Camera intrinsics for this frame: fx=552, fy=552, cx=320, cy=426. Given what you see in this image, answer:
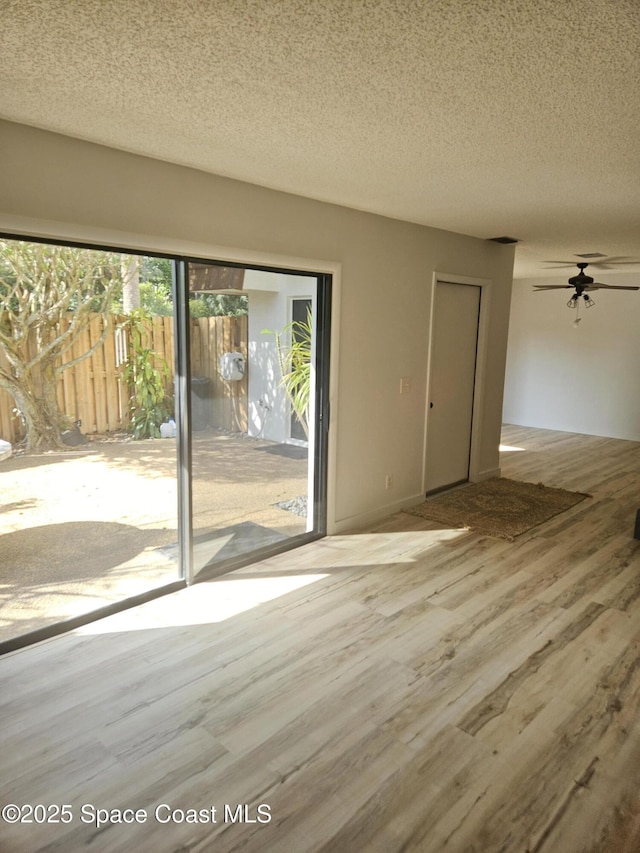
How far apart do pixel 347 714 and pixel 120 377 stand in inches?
97.0

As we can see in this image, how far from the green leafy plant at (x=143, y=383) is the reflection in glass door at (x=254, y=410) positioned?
338mm

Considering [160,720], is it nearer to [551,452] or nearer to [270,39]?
[270,39]

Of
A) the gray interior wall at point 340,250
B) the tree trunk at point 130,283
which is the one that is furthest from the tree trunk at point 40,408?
the gray interior wall at point 340,250

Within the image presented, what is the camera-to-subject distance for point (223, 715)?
2273 millimetres

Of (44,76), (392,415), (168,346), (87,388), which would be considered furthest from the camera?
(392,415)

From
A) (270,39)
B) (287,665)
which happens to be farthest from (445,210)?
(287,665)

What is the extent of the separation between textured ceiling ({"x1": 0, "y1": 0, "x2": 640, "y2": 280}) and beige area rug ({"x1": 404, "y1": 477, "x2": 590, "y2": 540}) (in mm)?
2522

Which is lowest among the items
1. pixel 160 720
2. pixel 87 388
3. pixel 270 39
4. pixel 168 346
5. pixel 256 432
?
pixel 160 720

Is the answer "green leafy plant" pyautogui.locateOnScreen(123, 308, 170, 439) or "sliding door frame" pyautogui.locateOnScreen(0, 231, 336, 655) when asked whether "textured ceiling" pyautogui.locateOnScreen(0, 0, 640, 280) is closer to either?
"sliding door frame" pyautogui.locateOnScreen(0, 231, 336, 655)

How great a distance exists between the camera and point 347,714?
2.29 metres

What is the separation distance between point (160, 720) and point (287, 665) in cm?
62

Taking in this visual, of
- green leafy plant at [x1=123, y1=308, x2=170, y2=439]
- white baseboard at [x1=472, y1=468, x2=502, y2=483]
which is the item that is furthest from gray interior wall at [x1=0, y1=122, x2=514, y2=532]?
green leafy plant at [x1=123, y1=308, x2=170, y2=439]

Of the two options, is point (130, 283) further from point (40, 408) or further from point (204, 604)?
point (204, 604)

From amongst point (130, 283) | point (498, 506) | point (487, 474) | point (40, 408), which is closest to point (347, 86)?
point (130, 283)
